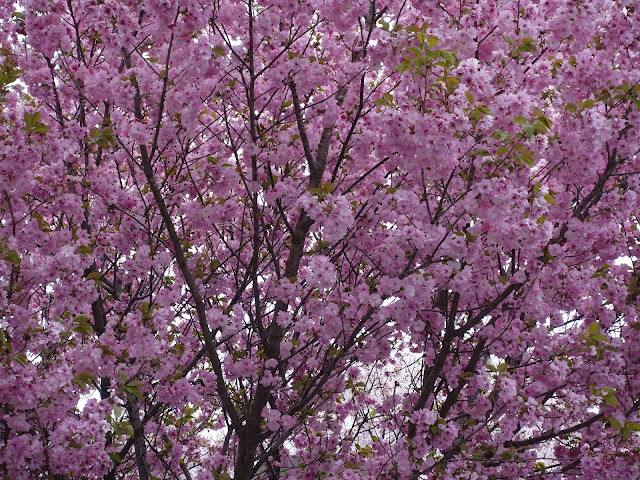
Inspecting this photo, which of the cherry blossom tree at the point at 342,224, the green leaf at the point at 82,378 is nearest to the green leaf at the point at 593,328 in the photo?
the cherry blossom tree at the point at 342,224

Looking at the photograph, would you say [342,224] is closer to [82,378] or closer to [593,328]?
[82,378]

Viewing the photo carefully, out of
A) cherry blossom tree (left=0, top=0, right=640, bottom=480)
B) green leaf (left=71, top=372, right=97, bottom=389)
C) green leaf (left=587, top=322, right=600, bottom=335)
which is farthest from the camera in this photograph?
green leaf (left=587, top=322, right=600, bottom=335)

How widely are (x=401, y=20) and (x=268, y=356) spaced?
399 cm

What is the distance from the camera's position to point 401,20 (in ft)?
21.5

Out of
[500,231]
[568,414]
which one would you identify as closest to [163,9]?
[500,231]

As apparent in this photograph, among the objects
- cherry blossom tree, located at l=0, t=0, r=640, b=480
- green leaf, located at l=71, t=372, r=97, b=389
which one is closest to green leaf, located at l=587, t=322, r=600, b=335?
cherry blossom tree, located at l=0, t=0, r=640, b=480

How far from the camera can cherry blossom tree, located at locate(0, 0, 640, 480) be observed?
15.4ft

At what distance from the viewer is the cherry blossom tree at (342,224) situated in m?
4.68

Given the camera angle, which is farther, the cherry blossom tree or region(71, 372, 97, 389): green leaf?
the cherry blossom tree

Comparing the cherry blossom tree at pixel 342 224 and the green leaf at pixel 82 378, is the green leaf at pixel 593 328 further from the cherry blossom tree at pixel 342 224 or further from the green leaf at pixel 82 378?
the green leaf at pixel 82 378

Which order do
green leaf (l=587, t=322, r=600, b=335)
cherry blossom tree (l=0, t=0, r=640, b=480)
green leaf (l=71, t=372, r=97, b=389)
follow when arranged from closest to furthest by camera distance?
green leaf (l=71, t=372, r=97, b=389)
cherry blossom tree (l=0, t=0, r=640, b=480)
green leaf (l=587, t=322, r=600, b=335)

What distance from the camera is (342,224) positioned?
4762 mm

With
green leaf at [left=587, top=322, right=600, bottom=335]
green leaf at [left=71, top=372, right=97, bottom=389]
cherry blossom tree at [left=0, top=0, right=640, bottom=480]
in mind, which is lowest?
green leaf at [left=71, top=372, right=97, bottom=389]

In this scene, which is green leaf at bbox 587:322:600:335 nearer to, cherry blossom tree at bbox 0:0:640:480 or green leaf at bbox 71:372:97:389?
cherry blossom tree at bbox 0:0:640:480
